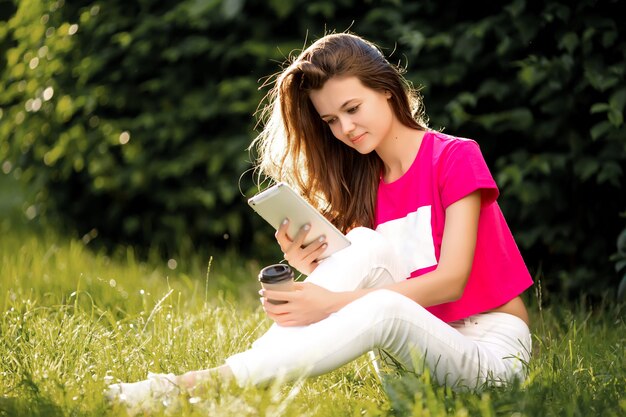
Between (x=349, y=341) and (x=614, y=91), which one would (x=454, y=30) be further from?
(x=349, y=341)

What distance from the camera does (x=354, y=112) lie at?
290 centimetres

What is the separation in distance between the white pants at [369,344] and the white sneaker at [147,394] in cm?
17

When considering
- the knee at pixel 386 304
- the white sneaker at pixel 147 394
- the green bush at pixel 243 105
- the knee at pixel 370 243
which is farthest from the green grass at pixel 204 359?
the green bush at pixel 243 105

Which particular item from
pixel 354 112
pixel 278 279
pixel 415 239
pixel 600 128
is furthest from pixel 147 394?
pixel 600 128

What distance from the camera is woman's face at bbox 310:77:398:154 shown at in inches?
114

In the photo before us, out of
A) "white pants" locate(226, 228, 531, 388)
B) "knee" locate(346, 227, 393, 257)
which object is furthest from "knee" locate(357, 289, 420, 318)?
"knee" locate(346, 227, 393, 257)

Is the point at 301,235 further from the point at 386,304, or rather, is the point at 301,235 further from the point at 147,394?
the point at 147,394

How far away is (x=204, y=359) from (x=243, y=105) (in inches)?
79.5

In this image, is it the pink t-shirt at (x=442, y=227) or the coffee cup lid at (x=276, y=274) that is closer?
the coffee cup lid at (x=276, y=274)

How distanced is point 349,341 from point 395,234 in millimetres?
582

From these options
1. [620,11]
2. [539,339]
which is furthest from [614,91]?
[539,339]

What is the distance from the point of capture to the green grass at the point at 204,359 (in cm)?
235

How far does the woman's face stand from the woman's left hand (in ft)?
1.85

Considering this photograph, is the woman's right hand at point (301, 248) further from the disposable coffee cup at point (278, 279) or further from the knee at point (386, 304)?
the knee at point (386, 304)
